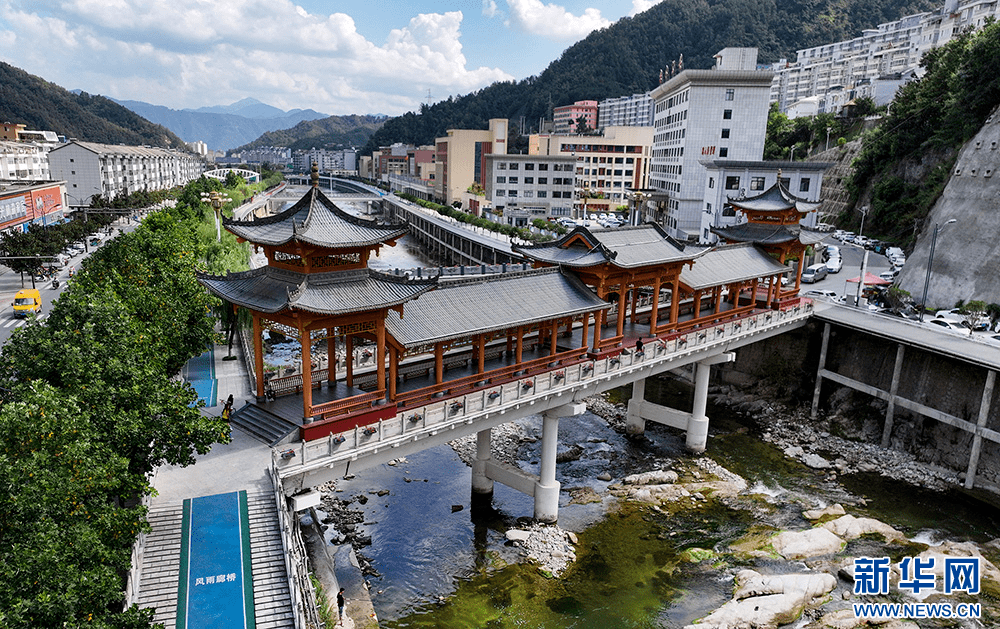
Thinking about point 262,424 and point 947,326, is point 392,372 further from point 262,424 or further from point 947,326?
point 947,326

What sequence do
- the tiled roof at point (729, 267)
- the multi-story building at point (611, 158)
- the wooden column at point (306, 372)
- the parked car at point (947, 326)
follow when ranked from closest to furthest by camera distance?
the wooden column at point (306, 372), the tiled roof at point (729, 267), the parked car at point (947, 326), the multi-story building at point (611, 158)

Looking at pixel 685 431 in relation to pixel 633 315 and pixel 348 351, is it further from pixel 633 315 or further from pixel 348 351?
pixel 348 351

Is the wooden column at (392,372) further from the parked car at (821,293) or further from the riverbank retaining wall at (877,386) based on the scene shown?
the parked car at (821,293)

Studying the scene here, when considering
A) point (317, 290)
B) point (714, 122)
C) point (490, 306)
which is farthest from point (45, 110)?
point (317, 290)

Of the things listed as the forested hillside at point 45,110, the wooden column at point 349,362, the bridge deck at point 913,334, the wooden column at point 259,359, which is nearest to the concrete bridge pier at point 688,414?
the bridge deck at point 913,334

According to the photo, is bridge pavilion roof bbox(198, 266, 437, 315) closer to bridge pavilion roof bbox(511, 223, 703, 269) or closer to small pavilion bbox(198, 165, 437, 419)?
small pavilion bbox(198, 165, 437, 419)

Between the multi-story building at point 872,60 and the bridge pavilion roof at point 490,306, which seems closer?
the bridge pavilion roof at point 490,306

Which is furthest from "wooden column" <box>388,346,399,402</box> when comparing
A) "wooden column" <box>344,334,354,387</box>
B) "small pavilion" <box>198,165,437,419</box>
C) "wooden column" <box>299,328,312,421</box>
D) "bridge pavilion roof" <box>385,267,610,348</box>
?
"wooden column" <box>299,328,312,421</box>
